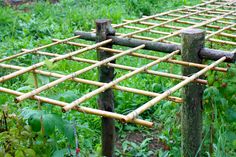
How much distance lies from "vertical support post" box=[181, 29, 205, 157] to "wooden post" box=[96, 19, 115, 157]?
647 millimetres

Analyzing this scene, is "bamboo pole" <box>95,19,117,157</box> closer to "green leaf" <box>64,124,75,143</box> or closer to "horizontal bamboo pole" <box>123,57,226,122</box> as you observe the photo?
"horizontal bamboo pole" <box>123,57,226,122</box>

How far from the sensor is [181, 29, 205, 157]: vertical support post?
8.47 feet

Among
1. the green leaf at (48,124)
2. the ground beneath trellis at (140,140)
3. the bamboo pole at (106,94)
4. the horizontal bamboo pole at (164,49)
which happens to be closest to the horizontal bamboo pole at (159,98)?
the horizontal bamboo pole at (164,49)

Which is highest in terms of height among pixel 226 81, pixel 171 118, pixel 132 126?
pixel 226 81

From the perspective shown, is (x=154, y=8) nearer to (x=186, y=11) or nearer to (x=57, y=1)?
(x=57, y=1)

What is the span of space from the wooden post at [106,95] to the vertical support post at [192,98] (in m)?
0.65

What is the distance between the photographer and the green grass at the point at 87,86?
7.91 feet

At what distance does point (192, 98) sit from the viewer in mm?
2586

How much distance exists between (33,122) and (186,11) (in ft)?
7.83

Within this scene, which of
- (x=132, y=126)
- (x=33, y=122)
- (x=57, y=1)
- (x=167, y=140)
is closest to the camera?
(x=33, y=122)

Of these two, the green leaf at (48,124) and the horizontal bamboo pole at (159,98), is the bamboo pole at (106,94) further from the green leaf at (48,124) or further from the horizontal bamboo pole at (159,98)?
the green leaf at (48,124)

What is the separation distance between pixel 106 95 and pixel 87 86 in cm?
141

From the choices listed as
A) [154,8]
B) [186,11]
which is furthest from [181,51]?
[154,8]

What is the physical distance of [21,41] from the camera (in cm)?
579
